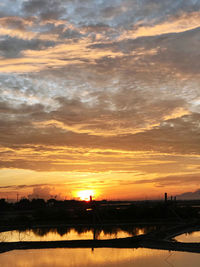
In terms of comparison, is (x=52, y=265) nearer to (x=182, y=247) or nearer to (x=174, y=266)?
(x=174, y=266)

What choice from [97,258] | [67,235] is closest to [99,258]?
[97,258]

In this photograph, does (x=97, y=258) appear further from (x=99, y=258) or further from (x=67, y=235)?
(x=67, y=235)


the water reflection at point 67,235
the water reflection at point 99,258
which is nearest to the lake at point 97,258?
the water reflection at point 99,258

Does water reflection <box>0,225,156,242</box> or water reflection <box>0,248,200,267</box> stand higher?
water reflection <box>0,248,200,267</box>

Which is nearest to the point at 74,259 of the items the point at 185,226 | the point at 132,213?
the point at 185,226

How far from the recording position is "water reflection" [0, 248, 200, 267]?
60.5ft

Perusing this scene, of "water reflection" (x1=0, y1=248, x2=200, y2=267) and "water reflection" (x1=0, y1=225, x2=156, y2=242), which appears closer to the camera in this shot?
"water reflection" (x1=0, y1=248, x2=200, y2=267)

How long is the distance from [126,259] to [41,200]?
98.7 meters

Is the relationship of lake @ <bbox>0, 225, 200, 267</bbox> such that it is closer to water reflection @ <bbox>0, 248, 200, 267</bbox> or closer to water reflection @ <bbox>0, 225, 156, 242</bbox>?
water reflection @ <bbox>0, 248, 200, 267</bbox>

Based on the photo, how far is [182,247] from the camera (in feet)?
71.1

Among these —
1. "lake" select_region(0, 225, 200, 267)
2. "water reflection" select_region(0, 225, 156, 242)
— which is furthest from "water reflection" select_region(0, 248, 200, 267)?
"water reflection" select_region(0, 225, 156, 242)

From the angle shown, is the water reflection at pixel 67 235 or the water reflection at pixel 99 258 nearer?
the water reflection at pixel 99 258

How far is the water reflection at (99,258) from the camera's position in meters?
18.4

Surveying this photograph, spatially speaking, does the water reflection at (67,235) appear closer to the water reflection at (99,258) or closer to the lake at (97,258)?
the lake at (97,258)
